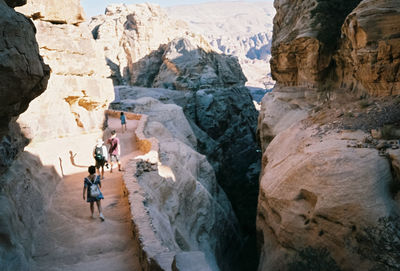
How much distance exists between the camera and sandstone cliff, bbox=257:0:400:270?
234 inches

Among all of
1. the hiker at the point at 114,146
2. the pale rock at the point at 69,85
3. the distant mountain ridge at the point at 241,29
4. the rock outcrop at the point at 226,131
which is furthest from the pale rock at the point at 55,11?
the distant mountain ridge at the point at 241,29

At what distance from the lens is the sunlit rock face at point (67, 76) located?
28.7 ft

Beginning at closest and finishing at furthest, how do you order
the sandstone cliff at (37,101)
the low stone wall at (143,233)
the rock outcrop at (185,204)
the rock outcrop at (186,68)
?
the sandstone cliff at (37,101) < the low stone wall at (143,233) < the rock outcrop at (185,204) < the rock outcrop at (186,68)

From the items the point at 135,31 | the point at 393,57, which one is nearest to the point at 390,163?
the point at 393,57

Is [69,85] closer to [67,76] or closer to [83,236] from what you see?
[67,76]

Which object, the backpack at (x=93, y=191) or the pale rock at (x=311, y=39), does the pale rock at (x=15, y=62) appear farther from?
the pale rock at (x=311, y=39)

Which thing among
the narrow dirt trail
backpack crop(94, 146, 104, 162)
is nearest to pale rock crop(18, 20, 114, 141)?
backpack crop(94, 146, 104, 162)

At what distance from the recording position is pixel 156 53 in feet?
119

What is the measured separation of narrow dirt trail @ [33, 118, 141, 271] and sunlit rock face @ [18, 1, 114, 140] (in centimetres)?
252

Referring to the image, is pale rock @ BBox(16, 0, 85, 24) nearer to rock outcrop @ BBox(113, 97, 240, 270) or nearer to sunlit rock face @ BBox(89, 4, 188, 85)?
rock outcrop @ BBox(113, 97, 240, 270)

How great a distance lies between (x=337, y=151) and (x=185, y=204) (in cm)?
521

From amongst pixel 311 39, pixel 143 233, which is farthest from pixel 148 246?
pixel 311 39

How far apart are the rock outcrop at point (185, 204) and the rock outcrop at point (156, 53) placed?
1737 centimetres

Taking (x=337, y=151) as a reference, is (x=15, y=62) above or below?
above
